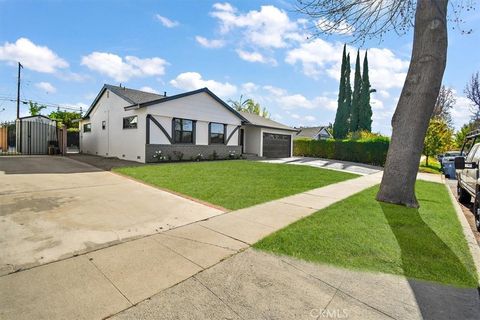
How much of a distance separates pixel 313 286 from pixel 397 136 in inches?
206

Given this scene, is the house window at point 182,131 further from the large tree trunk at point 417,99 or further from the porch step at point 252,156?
the large tree trunk at point 417,99

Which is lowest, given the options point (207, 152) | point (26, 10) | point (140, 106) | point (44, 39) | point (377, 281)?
point (377, 281)

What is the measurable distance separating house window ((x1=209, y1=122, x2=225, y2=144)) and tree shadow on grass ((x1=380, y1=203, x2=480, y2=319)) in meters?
15.3

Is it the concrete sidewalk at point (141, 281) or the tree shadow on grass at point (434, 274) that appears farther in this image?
the tree shadow on grass at point (434, 274)

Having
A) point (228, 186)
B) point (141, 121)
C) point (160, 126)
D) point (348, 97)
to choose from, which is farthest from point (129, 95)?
point (348, 97)

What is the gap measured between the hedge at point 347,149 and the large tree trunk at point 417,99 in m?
15.8

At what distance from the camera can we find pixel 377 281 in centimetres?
302

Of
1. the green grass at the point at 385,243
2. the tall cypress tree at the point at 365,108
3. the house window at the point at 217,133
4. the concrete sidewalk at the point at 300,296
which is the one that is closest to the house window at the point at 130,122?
the house window at the point at 217,133

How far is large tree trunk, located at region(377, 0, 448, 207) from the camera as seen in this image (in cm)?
597

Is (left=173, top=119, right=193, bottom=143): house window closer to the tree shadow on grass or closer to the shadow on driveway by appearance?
the shadow on driveway

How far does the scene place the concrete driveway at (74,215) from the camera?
3.52m

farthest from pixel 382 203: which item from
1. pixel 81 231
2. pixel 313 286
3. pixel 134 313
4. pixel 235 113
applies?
pixel 235 113

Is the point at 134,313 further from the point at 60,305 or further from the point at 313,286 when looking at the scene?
the point at 313,286

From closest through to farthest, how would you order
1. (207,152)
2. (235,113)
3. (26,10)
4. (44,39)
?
(26,10), (44,39), (207,152), (235,113)
